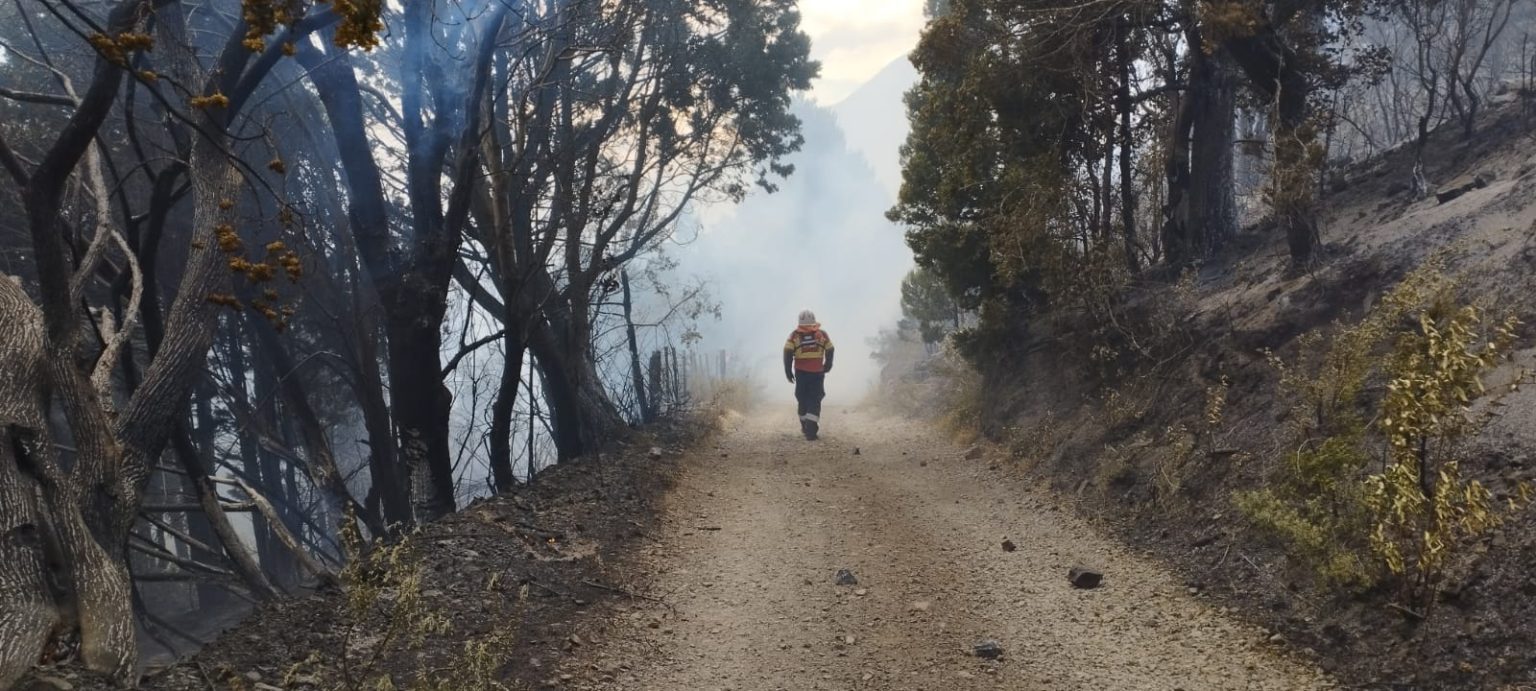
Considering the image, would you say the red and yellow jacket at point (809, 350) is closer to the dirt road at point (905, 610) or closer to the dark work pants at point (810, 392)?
the dark work pants at point (810, 392)

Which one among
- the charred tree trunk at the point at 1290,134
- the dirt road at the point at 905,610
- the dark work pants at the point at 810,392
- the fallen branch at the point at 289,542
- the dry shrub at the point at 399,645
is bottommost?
the dirt road at the point at 905,610

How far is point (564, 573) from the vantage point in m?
6.00

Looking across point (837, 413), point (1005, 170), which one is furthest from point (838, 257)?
point (1005, 170)

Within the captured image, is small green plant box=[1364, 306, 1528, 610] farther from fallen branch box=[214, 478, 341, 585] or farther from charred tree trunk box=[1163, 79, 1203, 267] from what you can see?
charred tree trunk box=[1163, 79, 1203, 267]

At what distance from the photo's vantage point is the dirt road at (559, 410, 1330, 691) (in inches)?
172

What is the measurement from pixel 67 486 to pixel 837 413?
18.3 meters

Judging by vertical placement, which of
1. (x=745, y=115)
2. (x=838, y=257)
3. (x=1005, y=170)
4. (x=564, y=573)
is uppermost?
(x=838, y=257)

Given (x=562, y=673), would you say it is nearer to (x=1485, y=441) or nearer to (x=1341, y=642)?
(x=1341, y=642)

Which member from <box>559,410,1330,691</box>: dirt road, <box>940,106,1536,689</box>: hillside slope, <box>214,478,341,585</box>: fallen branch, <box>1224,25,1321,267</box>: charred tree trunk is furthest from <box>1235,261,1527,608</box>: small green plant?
<box>214,478,341,585</box>: fallen branch

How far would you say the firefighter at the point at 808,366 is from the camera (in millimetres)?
13398

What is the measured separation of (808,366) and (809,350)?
0.34m

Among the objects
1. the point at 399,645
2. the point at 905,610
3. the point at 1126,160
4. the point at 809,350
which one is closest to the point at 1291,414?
the point at 905,610

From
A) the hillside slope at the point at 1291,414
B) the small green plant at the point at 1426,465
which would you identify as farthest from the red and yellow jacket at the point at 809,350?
the small green plant at the point at 1426,465

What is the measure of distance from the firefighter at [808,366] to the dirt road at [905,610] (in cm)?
474
